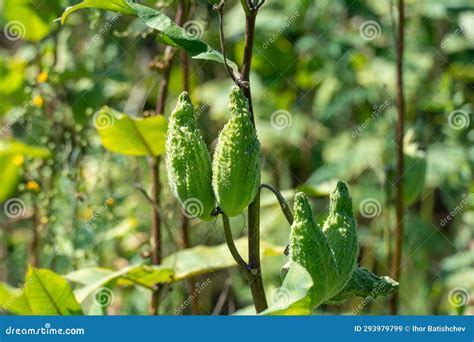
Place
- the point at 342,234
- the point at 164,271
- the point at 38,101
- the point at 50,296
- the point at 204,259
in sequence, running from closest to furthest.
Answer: the point at 342,234 → the point at 50,296 → the point at 164,271 → the point at 204,259 → the point at 38,101

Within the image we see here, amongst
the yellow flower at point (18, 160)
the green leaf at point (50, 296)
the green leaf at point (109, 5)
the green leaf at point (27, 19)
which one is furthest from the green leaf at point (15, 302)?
the green leaf at point (27, 19)

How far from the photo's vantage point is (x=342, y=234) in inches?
53.1

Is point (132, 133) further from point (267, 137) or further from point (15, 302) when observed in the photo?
point (267, 137)

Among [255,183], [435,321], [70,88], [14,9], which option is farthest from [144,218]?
[255,183]

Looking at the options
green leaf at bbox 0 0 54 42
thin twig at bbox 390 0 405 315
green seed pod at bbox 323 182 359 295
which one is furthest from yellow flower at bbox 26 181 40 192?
green seed pod at bbox 323 182 359 295

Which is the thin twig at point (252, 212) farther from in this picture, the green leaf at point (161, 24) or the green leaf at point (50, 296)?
the green leaf at point (50, 296)

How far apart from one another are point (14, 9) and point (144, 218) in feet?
2.96

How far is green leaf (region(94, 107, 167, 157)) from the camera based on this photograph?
205 centimetres

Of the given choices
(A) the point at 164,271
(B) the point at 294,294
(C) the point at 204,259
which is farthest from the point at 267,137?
(B) the point at 294,294

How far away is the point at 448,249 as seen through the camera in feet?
11.9

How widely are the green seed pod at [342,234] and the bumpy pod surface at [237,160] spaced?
13 cm

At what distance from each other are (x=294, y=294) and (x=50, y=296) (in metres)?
0.74

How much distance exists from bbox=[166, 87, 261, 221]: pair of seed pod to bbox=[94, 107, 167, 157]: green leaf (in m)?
0.65

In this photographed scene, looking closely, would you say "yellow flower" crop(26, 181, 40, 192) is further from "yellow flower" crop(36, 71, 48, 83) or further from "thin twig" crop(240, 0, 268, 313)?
"thin twig" crop(240, 0, 268, 313)
